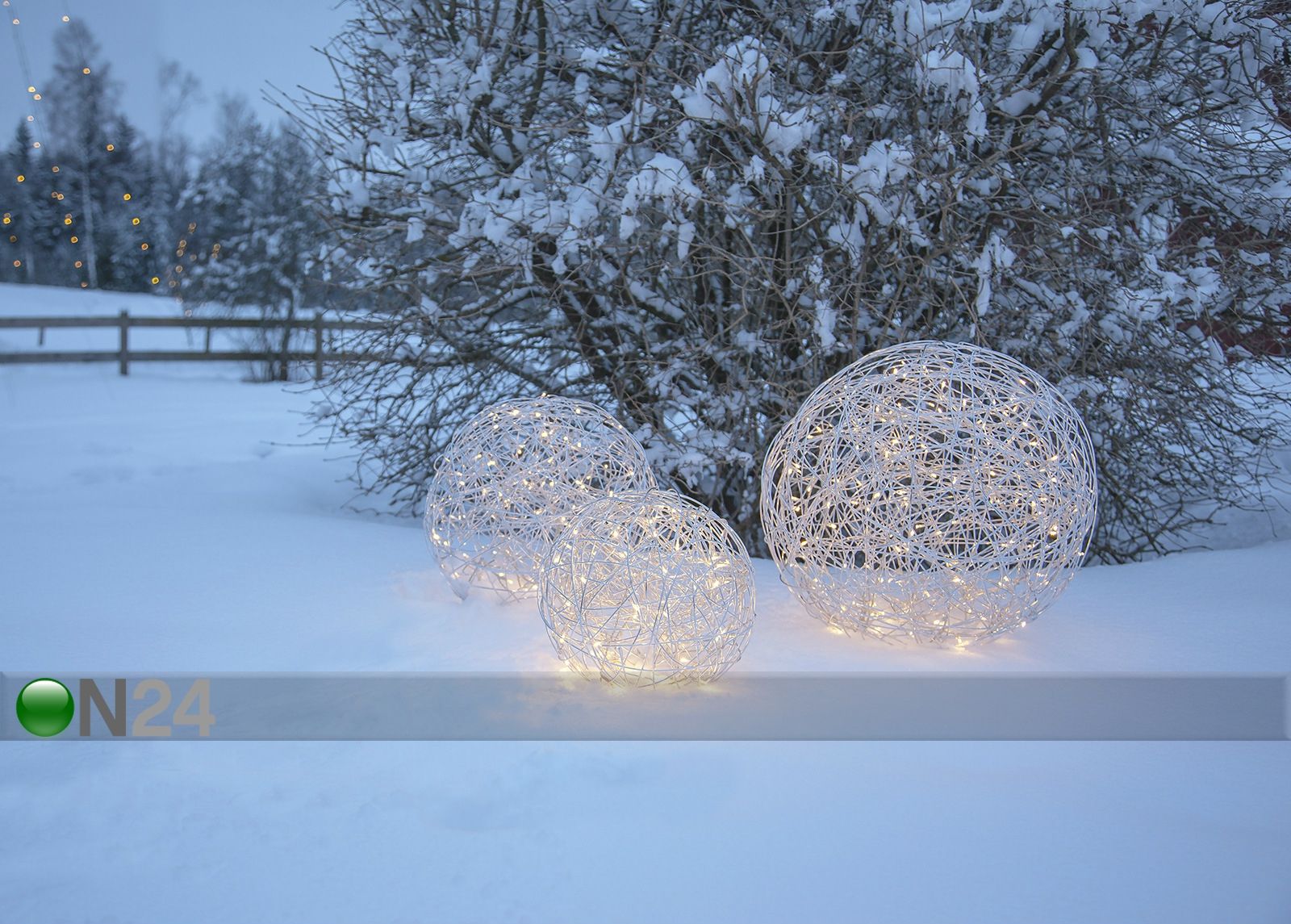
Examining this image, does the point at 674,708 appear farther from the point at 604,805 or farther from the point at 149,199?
the point at 149,199

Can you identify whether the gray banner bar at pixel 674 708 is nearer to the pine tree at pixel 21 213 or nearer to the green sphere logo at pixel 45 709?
the green sphere logo at pixel 45 709

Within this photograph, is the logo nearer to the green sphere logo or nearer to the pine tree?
the green sphere logo

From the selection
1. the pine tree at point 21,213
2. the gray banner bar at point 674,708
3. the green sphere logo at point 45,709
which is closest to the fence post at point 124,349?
the pine tree at point 21,213

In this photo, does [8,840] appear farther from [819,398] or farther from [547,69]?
[547,69]

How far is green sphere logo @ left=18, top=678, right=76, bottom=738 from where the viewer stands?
102 inches

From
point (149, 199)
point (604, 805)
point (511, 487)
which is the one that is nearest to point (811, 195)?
point (511, 487)

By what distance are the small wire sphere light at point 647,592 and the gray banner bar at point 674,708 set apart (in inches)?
4.6

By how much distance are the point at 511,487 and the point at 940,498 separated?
5.32 feet

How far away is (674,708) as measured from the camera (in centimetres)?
297

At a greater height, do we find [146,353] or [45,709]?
[45,709]

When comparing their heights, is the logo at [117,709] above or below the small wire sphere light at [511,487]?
below

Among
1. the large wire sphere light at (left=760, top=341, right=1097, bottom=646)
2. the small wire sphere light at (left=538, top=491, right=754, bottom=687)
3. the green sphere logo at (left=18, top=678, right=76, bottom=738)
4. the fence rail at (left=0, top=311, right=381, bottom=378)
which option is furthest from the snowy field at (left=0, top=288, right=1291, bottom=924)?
the fence rail at (left=0, top=311, right=381, bottom=378)

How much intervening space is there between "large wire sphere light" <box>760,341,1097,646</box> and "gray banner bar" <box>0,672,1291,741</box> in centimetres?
31

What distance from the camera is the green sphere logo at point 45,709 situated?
2578 millimetres
